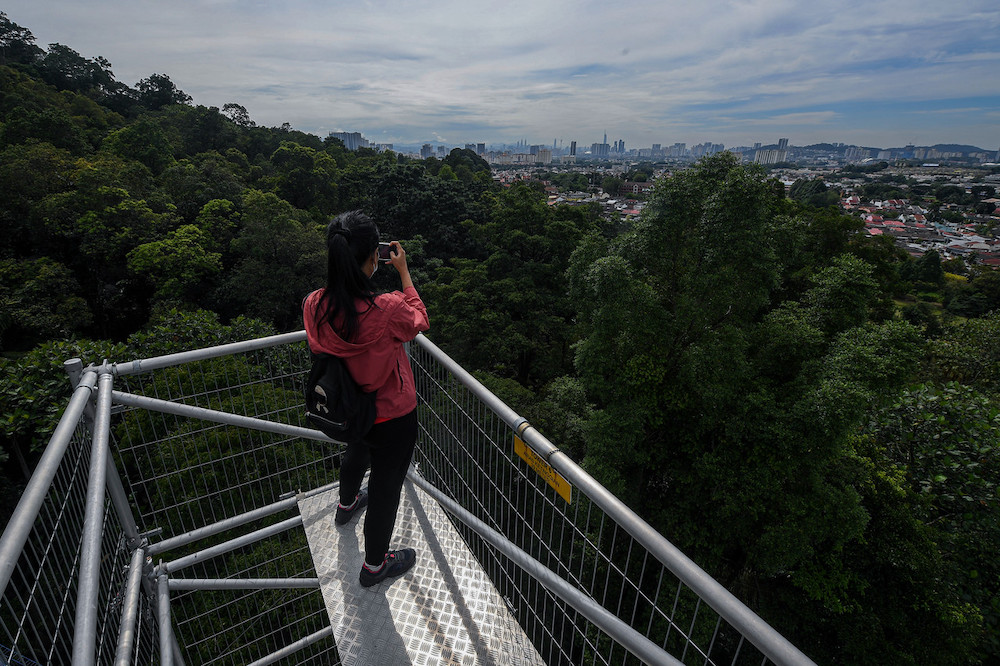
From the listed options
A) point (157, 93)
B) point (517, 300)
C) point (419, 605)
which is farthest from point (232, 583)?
point (157, 93)

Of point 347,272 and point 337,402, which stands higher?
point 347,272

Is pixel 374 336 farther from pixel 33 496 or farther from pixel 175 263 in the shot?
pixel 175 263

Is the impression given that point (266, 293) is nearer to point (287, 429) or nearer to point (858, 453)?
point (287, 429)

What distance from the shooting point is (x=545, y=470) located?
1728 millimetres

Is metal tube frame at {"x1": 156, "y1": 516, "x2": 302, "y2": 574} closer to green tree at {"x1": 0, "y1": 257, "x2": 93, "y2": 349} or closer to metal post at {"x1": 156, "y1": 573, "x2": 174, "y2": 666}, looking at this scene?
metal post at {"x1": 156, "y1": 573, "x2": 174, "y2": 666}

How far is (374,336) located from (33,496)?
1075 mm

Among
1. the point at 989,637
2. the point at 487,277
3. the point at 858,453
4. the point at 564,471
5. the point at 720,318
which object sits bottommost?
the point at 989,637

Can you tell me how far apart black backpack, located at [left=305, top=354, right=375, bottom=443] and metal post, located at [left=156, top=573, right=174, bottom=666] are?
135 centimetres

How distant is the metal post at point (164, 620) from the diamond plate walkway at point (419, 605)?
0.70 metres

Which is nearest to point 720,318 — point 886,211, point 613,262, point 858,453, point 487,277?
point 613,262

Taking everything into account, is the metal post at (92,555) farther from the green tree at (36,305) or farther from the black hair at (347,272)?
the green tree at (36,305)

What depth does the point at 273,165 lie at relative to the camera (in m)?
33.5

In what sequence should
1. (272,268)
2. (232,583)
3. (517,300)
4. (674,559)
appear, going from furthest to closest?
(272,268) < (517,300) < (232,583) < (674,559)

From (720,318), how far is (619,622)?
859cm
